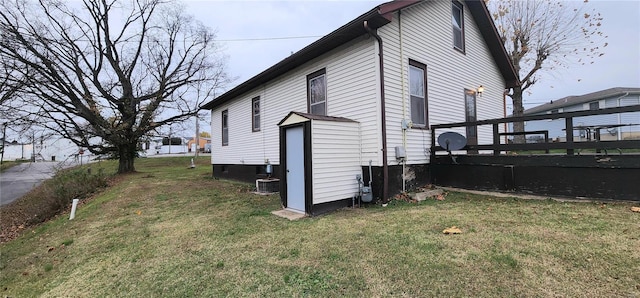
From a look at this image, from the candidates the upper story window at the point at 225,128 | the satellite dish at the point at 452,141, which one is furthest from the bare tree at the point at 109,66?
the satellite dish at the point at 452,141

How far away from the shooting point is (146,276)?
10.6 ft

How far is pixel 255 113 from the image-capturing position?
1052 cm

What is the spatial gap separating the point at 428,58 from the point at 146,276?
7189 mm

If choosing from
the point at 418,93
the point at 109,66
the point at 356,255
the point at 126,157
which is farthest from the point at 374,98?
the point at 109,66

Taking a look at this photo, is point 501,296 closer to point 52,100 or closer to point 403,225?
point 403,225

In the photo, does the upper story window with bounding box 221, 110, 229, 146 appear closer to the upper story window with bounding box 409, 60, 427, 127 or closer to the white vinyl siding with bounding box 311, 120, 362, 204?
the white vinyl siding with bounding box 311, 120, 362, 204

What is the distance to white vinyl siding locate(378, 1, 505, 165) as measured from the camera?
6188 mm

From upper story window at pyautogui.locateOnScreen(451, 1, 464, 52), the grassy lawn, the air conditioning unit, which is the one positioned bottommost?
the grassy lawn

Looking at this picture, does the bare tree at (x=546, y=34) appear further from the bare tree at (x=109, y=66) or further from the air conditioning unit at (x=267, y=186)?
the bare tree at (x=109, y=66)

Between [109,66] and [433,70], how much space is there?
59.6ft

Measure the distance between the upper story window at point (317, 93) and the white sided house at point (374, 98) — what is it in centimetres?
3

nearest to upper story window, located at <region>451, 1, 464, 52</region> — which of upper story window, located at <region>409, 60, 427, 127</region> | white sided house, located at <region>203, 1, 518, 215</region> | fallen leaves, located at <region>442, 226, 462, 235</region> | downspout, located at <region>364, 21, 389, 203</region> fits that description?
white sided house, located at <region>203, 1, 518, 215</region>

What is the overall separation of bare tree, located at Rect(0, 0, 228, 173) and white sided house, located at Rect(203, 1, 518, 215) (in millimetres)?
10696

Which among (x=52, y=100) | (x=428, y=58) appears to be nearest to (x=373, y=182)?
(x=428, y=58)
